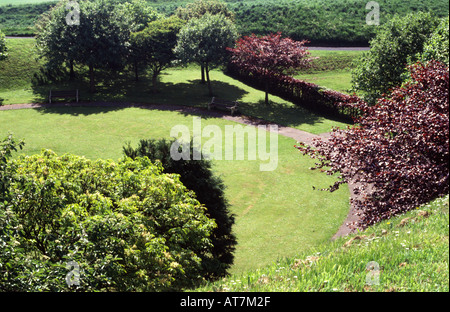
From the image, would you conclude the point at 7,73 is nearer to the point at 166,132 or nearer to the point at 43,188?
the point at 166,132

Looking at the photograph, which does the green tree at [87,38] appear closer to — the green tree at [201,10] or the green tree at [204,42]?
the green tree at [204,42]

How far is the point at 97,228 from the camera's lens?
408 inches

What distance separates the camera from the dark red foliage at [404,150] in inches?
481

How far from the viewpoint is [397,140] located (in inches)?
523

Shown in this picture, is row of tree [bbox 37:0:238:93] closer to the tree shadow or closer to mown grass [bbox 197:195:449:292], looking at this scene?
the tree shadow

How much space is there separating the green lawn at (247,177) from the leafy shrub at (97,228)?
Answer: 4272 millimetres

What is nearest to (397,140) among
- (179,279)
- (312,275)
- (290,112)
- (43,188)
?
(312,275)

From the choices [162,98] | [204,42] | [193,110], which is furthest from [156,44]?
[193,110]

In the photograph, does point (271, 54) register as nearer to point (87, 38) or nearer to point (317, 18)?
point (87, 38)

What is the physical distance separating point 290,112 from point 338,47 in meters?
26.4

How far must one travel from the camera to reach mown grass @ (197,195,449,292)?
7.97m

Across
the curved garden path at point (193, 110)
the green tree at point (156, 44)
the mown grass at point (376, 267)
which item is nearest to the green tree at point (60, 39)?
the curved garden path at point (193, 110)

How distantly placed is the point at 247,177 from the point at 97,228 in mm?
14770

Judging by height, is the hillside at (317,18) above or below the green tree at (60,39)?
above
